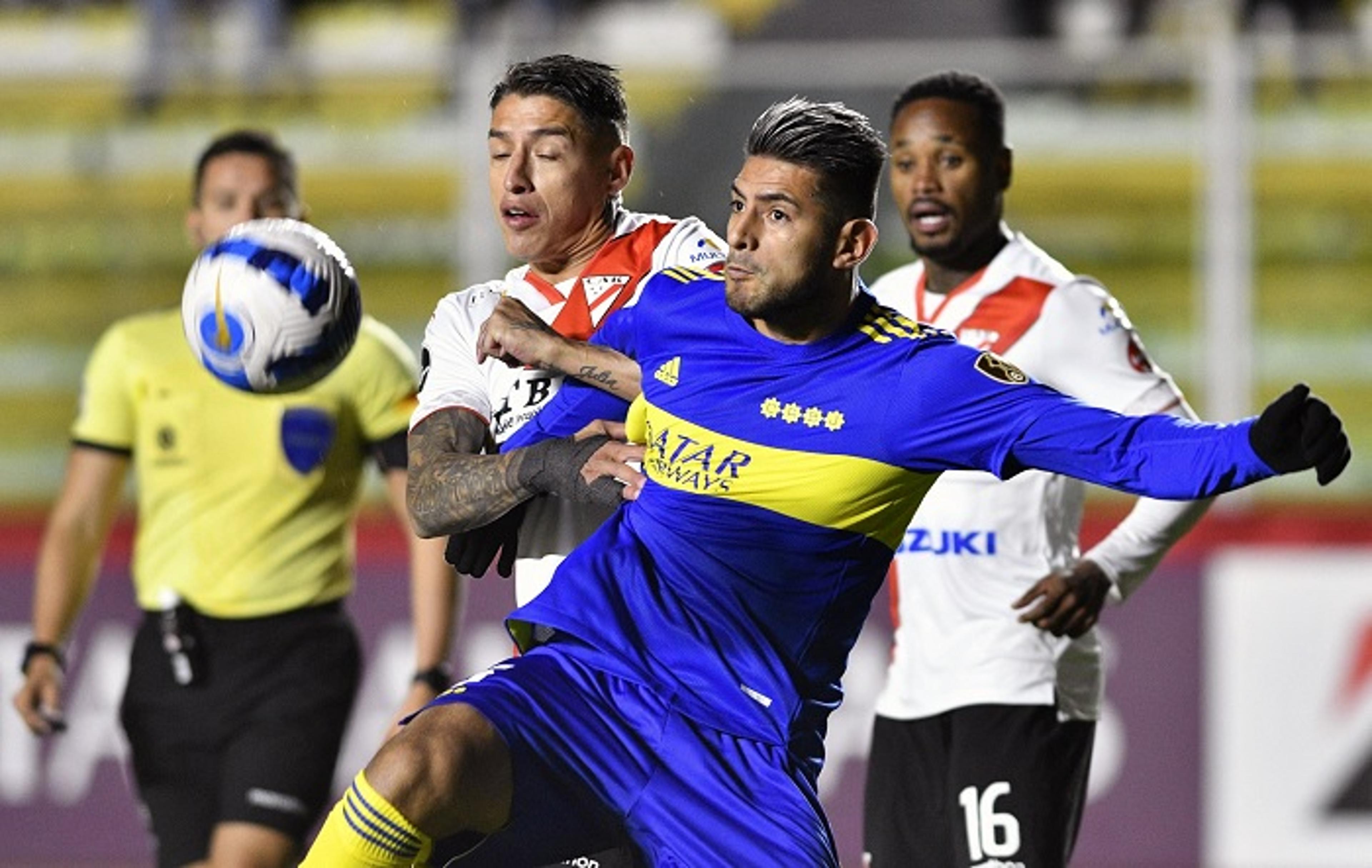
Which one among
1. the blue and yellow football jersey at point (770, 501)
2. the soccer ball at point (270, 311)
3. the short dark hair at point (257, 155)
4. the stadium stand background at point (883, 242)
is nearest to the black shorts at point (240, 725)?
the short dark hair at point (257, 155)

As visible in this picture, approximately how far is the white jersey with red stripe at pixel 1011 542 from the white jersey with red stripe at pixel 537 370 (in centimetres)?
97

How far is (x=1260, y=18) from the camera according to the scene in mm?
12266

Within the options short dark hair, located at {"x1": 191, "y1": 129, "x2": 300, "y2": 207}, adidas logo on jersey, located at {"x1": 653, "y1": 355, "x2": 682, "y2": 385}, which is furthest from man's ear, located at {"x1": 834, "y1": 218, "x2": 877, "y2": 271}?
short dark hair, located at {"x1": 191, "y1": 129, "x2": 300, "y2": 207}

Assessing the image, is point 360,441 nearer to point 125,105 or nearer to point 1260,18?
point 125,105

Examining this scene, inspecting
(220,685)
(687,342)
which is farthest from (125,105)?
(687,342)

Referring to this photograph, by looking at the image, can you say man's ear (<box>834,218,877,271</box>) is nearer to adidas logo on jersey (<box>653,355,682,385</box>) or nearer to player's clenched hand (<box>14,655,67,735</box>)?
adidas logo on jersey (<box>653,355,682,385</box>)

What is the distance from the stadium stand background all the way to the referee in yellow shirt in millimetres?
3249

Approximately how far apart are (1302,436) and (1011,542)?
1.94 meters

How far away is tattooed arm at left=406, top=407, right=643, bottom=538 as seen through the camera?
4.51 m

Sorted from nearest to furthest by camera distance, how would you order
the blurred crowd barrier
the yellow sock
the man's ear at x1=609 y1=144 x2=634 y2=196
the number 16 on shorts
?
1. the yellow sock
2. the man's ear at x1=609 y1=144 x2=634 y2=196
3. the number 16 on shorts
4. the blurred crowd barrier

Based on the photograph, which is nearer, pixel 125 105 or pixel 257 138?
pixel 257 138

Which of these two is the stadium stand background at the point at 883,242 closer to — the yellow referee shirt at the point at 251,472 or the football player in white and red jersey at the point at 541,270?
the yellow referee shirt at the point at 251,472

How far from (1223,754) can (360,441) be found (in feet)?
14.7

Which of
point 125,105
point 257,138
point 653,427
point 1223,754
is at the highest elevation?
point 125,105
